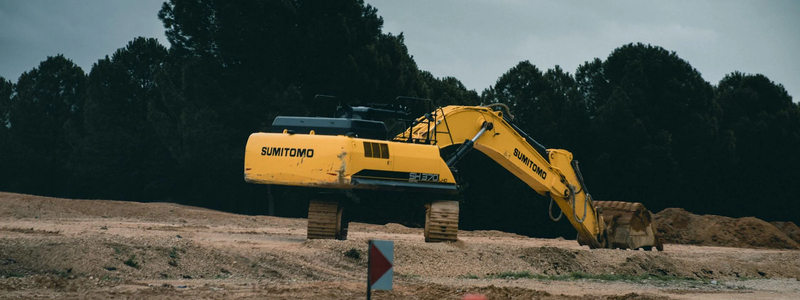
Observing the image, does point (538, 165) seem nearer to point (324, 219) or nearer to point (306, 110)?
point (324, 219)

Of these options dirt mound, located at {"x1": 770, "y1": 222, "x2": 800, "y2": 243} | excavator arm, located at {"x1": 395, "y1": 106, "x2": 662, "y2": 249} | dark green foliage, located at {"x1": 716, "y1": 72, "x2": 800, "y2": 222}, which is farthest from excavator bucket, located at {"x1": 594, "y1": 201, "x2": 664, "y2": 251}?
dark green foliage, located at {"x1": 716, "y1": 72, "x2": 800, "y2": 222}

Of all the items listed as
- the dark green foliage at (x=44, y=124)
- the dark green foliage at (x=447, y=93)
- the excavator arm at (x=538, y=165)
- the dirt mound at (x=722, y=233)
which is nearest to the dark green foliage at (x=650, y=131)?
the dark green foliage at (x=447, y=93)

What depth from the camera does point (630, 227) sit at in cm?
2486

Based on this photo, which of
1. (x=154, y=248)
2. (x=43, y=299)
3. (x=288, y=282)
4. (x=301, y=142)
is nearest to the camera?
(x=43, y=299)

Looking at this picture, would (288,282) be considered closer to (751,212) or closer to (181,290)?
(181,290)

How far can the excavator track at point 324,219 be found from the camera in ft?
67.9

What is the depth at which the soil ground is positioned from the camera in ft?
44.1

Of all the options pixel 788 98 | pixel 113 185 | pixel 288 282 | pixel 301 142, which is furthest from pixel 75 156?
pixel 788 98

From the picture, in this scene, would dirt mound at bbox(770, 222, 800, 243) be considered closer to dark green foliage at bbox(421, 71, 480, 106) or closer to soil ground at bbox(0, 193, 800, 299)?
soil ground at bbox(0, 193, 800, 299)

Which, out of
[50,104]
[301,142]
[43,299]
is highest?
[50,104]

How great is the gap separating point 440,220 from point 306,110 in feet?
71.5

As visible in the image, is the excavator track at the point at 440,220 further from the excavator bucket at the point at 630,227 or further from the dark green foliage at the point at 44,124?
the dark green foliage at the point at 44,124

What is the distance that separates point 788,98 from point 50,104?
51920mm

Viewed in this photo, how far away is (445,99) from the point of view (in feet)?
157
